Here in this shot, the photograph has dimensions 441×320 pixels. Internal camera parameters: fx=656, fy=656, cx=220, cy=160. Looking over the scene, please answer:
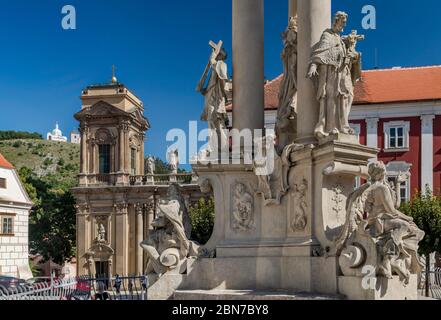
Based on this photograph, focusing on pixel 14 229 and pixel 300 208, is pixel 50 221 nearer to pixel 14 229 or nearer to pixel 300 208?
pixel 14 229

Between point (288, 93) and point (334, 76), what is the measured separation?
5.22ft

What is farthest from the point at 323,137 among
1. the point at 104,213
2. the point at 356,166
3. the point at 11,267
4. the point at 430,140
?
the point at 104,213

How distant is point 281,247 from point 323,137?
1.98 meters

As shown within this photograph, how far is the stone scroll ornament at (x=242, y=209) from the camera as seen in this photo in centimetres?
1117

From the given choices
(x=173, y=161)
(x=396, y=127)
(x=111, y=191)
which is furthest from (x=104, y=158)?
(x=396, y=127)

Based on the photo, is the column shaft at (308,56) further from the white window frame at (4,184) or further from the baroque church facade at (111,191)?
the baroque church facade at (111,191)

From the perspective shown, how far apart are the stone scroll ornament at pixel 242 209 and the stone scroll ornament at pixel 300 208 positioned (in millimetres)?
834

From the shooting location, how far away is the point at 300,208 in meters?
10.5

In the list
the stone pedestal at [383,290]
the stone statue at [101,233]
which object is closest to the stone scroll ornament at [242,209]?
the stone pedestal at [383,290]

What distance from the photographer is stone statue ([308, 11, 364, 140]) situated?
33.4ft

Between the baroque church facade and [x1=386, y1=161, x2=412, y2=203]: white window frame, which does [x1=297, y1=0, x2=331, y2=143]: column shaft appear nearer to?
[x1=386, y1=161, x2=412, y2=203]: white window frame
